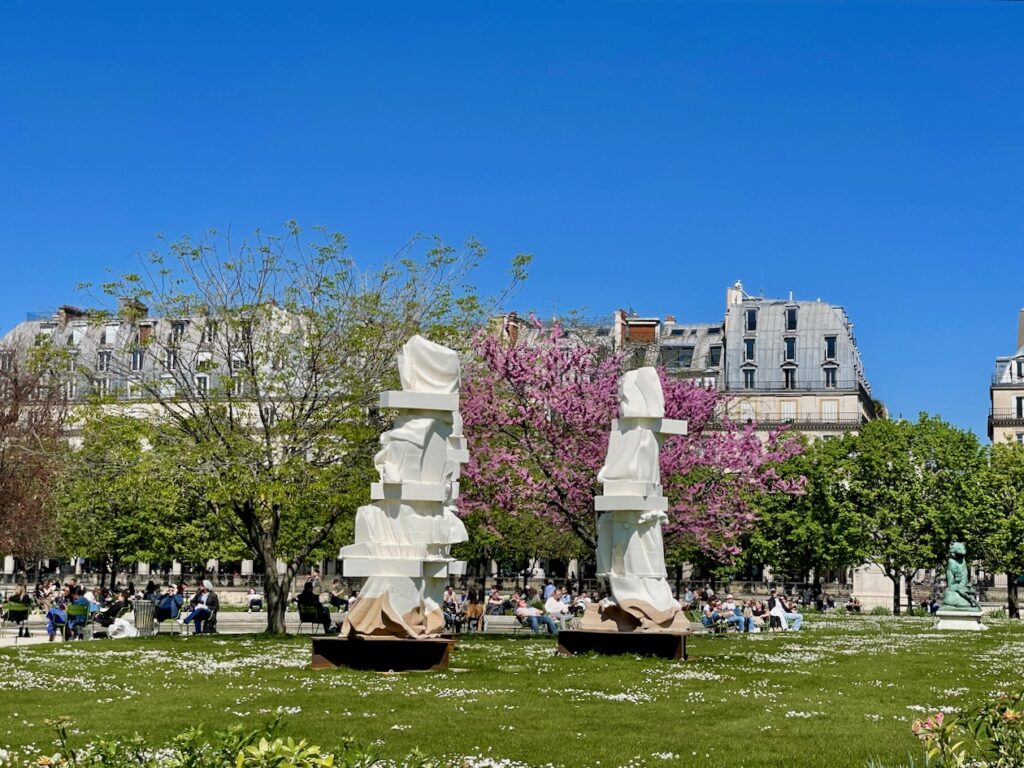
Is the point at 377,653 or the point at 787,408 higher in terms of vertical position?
the point at 787,408

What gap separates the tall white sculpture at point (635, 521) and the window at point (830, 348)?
7408 centimetres

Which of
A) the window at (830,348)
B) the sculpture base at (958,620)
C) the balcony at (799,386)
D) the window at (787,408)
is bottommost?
the sculpture base at (958,620)

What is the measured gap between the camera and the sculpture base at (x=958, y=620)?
42000mm

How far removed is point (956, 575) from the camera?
44.6 meters

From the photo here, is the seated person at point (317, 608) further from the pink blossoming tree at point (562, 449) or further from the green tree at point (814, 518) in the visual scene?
the green tree at point (814, 518)

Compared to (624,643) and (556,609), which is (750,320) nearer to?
(556,609)

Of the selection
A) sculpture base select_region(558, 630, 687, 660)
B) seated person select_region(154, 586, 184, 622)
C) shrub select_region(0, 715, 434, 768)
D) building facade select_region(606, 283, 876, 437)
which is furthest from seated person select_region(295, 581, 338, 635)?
building facade select_region(606, 283, 876, 437)

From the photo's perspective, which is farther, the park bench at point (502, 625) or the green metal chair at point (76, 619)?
the park bench at point (502, 625)

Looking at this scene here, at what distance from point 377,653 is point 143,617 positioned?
16123mm

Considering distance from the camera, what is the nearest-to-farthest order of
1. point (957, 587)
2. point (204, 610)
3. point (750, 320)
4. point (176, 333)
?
point (176, 333) → point (204, 610) → point (957, 587) → point (750, 320)

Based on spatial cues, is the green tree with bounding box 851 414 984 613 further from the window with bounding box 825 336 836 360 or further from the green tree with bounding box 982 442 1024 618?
the window with bounding box 825 336 836 360

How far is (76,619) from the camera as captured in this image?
35.7 meters

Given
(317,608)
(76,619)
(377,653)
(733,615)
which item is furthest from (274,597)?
(733,615)

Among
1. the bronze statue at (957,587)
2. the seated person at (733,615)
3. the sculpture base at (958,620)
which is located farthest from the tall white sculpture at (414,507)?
the bronze statue at (957,587)
